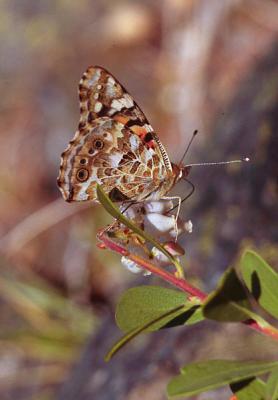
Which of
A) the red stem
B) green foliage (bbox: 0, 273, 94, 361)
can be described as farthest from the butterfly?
green foliage (bbox: 0, 273, 94, 361)

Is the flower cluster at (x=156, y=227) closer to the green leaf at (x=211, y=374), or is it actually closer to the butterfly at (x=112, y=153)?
the butterfly at (x=112, y=153)

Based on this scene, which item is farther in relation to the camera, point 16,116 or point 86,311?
point 16,116

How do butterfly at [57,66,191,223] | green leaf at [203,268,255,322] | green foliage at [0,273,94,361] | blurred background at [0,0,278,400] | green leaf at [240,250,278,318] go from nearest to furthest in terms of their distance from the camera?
1. green leaf at [203,268,255,322]
2. green leaf at [240,250,278,318]
3. butterfly at [57,66,191,223]
4. blurred background at [0,0,278,400]
5. green foliage at [0,273,94,361]

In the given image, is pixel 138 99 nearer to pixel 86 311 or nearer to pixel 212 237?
pixel 86 311

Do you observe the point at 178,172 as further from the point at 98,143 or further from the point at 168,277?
the point at 168,277

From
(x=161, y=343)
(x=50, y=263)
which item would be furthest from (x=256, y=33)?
(x=161, y=343)

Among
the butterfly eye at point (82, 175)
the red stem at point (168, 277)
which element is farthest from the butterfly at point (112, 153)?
the red stem at point (168, 277)

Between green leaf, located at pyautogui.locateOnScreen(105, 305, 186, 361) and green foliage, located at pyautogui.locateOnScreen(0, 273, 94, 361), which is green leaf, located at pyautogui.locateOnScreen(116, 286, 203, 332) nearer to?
green leaf, located at pyautogui.locateOnScreen(105, 305, 186, 361)
